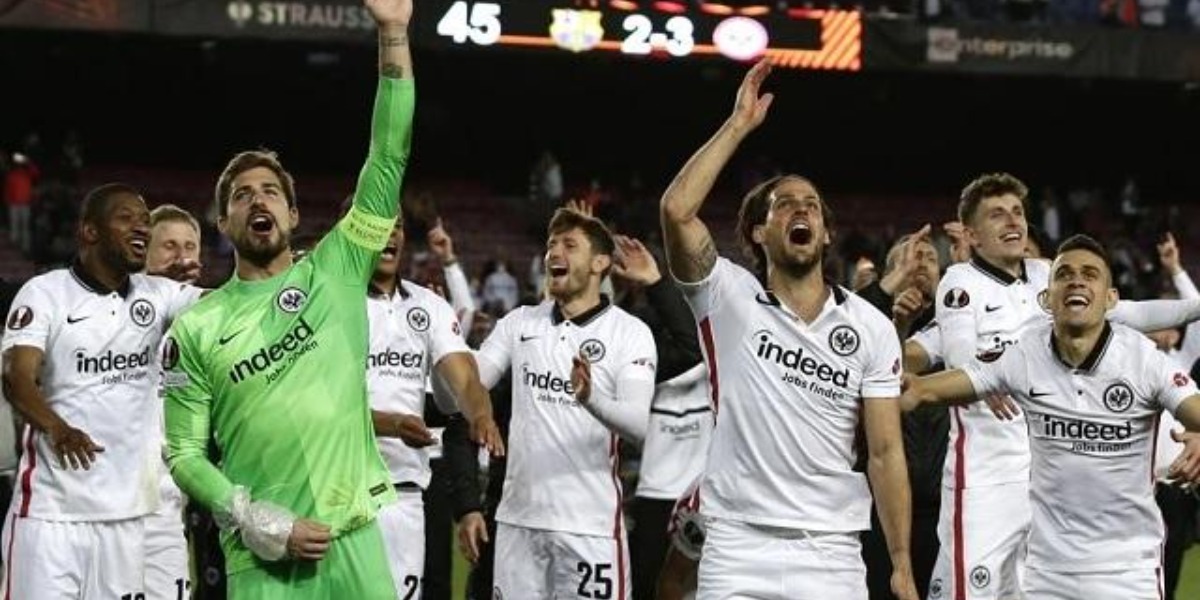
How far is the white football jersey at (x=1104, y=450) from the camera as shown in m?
8.05

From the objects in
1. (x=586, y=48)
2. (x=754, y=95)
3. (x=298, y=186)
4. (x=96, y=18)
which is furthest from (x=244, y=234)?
(x=298, y=186)

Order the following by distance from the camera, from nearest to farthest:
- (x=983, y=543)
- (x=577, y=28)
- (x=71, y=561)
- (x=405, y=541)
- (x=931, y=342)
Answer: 1. (x=71, y=561)
2. (x=405, y=541)
3. (x=983, y=543)
4. (x=931, y=342)
5. (x=577, y=28)

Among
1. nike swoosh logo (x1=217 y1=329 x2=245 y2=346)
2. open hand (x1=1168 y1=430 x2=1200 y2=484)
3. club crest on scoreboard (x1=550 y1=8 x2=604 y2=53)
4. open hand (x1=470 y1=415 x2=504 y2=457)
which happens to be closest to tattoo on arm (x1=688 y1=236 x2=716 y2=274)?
open hand (x1=470 y1=415 x2=504 y2=457)

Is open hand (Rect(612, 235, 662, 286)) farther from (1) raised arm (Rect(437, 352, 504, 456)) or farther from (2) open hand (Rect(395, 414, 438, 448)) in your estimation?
(2) open hand (Rect(395, 414, 438, 448))

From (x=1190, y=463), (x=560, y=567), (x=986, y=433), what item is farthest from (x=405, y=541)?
(x=1190, y=463)

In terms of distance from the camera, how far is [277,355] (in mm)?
6637

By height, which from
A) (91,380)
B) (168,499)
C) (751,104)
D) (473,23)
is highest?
(473,23)

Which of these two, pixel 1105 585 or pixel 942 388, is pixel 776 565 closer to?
pixel 942 388

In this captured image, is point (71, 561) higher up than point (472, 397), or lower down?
lower down

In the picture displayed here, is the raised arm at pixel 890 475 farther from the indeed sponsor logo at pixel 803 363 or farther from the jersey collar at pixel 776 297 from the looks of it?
the jersey collar at pixel 776 297

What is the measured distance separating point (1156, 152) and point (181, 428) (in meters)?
34.3

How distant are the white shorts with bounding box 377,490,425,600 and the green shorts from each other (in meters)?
2.53

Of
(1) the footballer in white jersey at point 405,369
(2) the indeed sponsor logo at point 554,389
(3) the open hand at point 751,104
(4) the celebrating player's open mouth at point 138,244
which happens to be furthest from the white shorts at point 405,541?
(3) the open hand at point 751,104

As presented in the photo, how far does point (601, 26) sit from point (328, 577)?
747 inches
